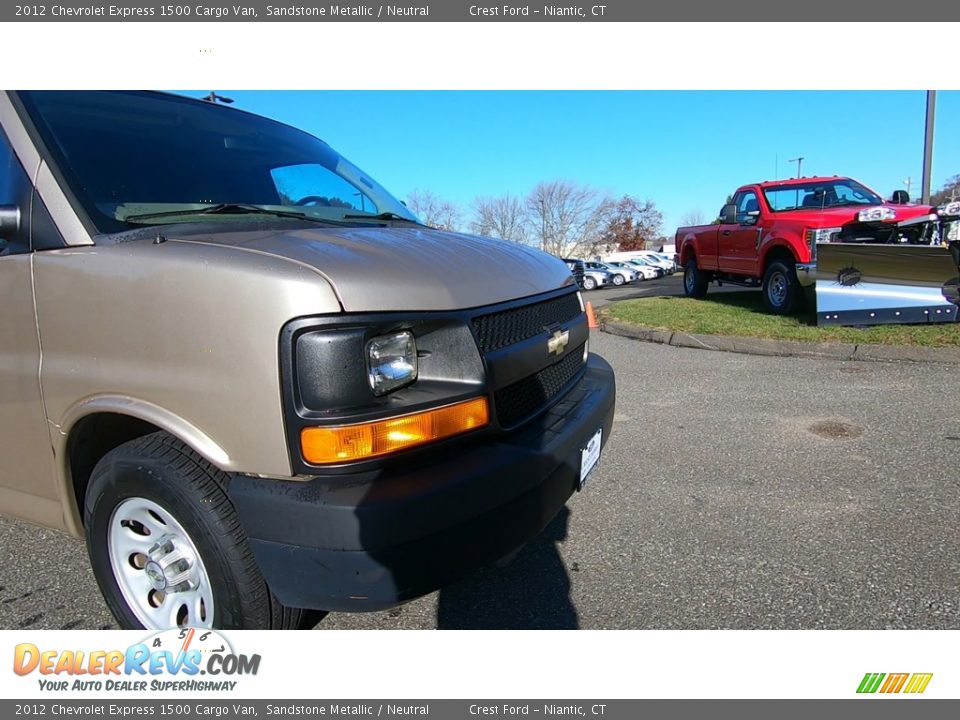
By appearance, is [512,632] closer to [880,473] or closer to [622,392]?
[880,473]

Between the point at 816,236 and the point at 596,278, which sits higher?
the point at 816,236

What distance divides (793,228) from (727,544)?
7.67 m

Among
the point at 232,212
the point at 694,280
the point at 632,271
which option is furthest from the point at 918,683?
the point at 632,271

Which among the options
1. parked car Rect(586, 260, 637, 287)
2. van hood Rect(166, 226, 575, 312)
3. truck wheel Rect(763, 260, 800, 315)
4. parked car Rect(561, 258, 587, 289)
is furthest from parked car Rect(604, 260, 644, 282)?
van hood Rect(166, 226, 575, 312)

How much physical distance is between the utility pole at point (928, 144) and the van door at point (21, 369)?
1400 cm

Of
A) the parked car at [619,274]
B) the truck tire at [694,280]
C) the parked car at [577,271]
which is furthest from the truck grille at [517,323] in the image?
the parked car at [619,274]

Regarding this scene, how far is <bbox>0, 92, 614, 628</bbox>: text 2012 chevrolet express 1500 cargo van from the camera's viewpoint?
4.99ft

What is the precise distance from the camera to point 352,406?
1551mm

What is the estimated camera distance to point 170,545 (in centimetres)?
187

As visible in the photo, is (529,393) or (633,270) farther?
(633,270)

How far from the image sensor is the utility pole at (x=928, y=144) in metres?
10.8

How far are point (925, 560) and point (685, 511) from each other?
1011mm

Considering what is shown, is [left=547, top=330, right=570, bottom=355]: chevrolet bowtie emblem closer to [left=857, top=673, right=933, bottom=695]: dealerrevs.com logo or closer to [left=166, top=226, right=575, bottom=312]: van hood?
[left=166, top=226, right=575, bottom=312]: van hood

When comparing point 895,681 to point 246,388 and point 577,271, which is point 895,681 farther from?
point 577,271
